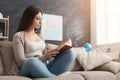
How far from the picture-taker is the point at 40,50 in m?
2.42

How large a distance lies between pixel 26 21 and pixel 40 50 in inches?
13.1

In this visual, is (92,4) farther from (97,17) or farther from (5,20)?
(5,20)

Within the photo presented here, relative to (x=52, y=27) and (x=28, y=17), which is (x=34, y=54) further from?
(x=52, y=27)

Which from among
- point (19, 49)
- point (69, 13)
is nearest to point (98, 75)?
point (19, 49)

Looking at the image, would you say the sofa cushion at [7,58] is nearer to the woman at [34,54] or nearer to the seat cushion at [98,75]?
the woman at [34,54]

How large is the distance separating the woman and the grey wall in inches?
41.0

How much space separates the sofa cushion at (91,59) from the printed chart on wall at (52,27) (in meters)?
0.89

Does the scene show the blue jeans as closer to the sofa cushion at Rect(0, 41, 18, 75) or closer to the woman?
the woman

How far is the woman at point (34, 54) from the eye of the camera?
1.99 meters

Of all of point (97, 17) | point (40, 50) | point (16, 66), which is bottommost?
→ point (16, 66)

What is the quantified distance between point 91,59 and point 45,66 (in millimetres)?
985

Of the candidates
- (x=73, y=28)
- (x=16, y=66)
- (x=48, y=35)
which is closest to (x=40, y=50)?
(x=16, y=66)

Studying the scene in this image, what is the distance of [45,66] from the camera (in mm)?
2072

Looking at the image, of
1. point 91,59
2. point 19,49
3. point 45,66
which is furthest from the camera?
point 91,59
